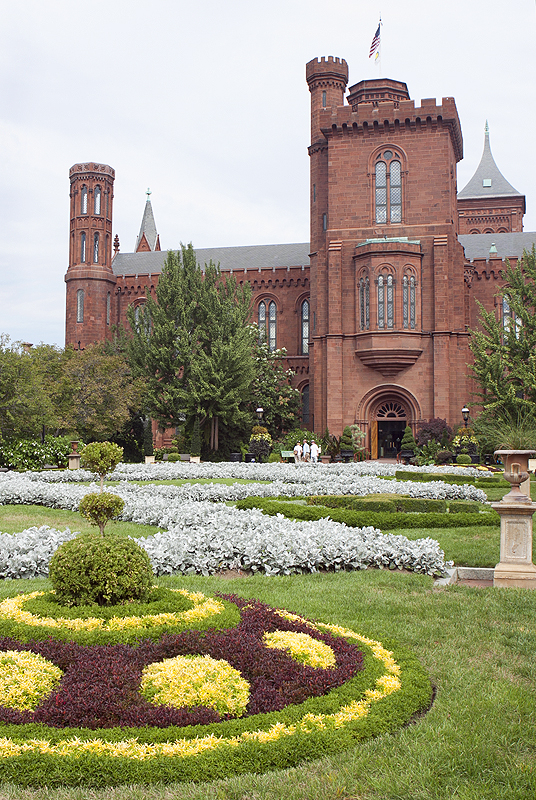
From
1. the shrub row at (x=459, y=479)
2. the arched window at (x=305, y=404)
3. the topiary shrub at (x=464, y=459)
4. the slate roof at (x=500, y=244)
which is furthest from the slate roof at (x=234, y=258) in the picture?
the shrub row at (x=459, y=479)

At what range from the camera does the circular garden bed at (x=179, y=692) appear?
371cm

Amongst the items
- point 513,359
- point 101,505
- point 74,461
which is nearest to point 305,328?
point 513,359

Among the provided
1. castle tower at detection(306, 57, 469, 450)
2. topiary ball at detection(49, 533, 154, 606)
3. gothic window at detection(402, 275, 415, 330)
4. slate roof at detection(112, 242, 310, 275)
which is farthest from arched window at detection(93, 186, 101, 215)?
topiary ball at detection(49, 533, 154, 606)

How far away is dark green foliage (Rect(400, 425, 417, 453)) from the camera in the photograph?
113 feet

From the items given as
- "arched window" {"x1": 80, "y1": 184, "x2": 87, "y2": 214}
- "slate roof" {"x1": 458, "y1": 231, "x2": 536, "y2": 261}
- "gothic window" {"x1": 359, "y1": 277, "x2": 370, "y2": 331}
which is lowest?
"gothic window" {"x1": 359, "y1": 277, "x2": 370, "y2": 331}

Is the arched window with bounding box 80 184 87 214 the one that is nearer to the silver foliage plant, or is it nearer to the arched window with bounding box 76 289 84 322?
the arched window with bounding box 76 289 84 322

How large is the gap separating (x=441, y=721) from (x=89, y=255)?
47677mm

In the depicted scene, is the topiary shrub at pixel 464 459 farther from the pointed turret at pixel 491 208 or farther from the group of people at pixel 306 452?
the pointed turret at pixel 491 208

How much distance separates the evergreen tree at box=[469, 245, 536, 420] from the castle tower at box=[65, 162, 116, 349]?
26542 millimetres

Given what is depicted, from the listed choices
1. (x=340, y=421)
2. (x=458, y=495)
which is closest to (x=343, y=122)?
(x=340, y=421)

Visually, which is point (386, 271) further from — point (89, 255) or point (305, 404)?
point (89, 255)

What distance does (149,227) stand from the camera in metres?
64.8

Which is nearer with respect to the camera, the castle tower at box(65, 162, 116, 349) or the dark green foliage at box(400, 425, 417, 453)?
the dark green foliage at box(400, 425, 417, 453)

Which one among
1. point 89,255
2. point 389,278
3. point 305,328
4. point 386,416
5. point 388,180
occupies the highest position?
point 388,180
